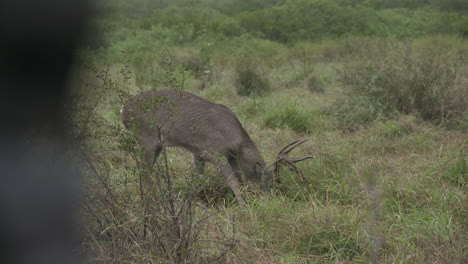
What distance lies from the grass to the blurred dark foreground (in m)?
1.30

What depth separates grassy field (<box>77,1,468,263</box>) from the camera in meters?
2.76

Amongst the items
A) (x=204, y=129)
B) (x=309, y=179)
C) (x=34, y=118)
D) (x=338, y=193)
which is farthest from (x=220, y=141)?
(x=34, y=118)

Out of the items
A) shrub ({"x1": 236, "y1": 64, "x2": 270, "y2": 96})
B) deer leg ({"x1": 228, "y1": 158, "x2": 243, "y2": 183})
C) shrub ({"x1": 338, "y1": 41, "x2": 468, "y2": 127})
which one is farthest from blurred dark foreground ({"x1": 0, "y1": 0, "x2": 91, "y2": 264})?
shrub ({"x1": 236, "y1": 64, "x2": 270, "y2": 96})

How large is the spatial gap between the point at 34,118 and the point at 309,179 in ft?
13.4

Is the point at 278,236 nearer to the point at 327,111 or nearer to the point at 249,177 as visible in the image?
the point at 249,177

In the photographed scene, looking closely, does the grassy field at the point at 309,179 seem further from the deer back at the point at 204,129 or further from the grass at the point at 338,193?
the deer back at the point at 204,129

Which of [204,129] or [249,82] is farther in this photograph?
[249,82]

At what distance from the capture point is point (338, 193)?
4.42m

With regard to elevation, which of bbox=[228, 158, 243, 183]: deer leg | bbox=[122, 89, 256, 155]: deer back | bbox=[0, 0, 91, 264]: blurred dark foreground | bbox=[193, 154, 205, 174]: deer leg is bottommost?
bbox=[228, 158, 243, 183]: deer leg

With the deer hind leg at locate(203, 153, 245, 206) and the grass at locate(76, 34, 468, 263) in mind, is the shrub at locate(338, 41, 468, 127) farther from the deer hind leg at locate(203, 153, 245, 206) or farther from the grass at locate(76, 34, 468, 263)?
the deer hind leg at locate(203, 153, 245, 206)

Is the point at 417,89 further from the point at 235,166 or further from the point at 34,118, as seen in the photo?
the point at 34,118

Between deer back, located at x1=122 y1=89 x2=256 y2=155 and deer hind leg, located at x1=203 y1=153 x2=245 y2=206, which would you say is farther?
deer back, located at x1=122 y1=89 x2=256 y2=155


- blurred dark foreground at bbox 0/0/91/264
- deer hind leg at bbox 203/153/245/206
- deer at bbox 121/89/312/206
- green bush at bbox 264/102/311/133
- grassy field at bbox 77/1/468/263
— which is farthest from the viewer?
green bush at bbox 264/102/311/133

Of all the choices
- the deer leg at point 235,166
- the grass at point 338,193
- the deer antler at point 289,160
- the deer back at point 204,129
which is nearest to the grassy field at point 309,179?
the grass at point 338,193
